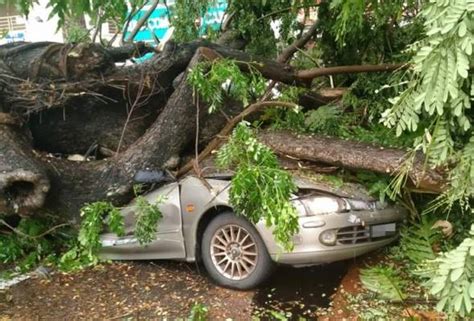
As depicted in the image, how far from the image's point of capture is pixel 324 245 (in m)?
4.60

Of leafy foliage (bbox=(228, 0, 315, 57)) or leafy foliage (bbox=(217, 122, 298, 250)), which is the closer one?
leafy foliage (bbox=(217, 122, 298, 250))

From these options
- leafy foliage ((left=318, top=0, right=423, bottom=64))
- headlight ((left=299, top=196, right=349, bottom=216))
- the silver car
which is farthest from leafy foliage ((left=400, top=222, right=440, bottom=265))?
leafy foliage ((left=318, top=0, right=423, bottom=64))

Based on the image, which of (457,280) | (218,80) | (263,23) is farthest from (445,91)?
(263,23)

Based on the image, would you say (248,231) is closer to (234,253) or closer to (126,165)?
(234,253)

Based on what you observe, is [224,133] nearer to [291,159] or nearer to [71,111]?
[291,159]

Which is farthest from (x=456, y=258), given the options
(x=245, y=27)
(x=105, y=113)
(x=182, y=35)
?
(x=182, y=35)

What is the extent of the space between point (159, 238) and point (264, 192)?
5.90ft

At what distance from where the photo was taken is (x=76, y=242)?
5.91 metres

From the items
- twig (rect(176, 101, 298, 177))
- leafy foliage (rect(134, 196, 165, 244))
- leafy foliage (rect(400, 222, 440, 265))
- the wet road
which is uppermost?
twig (rect(176, 101, 298, 177))

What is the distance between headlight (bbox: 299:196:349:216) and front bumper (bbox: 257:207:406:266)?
43mm

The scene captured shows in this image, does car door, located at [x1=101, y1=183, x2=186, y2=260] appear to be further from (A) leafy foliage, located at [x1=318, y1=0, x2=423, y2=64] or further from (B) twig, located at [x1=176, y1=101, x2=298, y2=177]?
(A) leafy foliage, located at [x1=318, y1=0, x2=423, y2=64]

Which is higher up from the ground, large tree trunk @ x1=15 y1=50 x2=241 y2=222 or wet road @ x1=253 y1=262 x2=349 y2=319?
large tree trunk @ x1=15 y1=50 x2=241 y2=222

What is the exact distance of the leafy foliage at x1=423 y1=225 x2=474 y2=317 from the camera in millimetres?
2857

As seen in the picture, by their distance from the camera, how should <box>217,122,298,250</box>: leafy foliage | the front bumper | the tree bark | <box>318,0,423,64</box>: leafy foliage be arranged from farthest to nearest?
<box>318,0,423,64</box>: leafy foliage → the front bumper → the tree bark → <box>217,122,298,250</box>: leafy foliage
